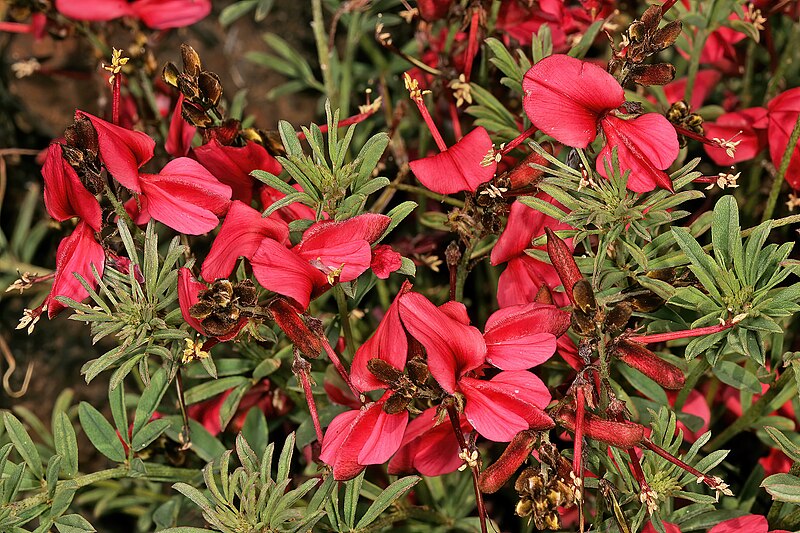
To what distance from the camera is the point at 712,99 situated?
1.80 m

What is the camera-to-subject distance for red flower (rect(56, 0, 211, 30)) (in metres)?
1.47

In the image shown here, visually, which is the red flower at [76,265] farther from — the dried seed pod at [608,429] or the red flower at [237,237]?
the dried seed pod at [608,429]

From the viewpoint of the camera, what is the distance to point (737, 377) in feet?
3.78

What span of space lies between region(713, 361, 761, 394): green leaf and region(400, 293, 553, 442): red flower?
33 cm

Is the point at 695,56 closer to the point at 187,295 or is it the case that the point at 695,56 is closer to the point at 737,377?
the point at 737,377

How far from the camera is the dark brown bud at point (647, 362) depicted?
3.22 feet

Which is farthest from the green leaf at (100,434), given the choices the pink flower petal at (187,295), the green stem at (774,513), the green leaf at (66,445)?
the green stem at (774,513)

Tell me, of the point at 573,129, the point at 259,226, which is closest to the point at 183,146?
the point at 259,226

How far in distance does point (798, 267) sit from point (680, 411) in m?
0.34

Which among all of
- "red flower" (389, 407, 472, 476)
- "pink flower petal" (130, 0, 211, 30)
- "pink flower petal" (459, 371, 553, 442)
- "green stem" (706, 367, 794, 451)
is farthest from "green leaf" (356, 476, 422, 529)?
"pink flower petal" (130, 0, 211, 30)

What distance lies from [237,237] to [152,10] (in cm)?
69

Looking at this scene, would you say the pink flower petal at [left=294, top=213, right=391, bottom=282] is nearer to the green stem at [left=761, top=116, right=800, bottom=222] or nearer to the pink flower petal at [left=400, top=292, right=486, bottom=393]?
the pink flower petal at [left=400, top=292, right=486, bottom=393]

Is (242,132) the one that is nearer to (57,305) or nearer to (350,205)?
(350,205)

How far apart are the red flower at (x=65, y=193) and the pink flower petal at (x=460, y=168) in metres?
0.39
